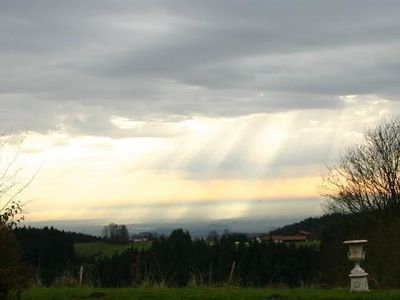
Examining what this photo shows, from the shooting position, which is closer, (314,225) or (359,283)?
(359,283)

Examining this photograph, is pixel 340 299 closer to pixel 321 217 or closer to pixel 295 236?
pixel 321 217

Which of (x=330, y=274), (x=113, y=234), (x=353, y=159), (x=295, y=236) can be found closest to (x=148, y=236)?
(x=330, y=274)

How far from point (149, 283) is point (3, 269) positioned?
24.4ft

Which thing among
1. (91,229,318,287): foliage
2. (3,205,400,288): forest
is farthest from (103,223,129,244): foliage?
(91,229,318,287): foliage

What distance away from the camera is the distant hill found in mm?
45375

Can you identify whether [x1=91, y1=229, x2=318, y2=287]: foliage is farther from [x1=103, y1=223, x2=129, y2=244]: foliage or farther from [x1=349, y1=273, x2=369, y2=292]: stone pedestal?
[x1=349, y1=273, x2=369, y2=292]: stone pedestal

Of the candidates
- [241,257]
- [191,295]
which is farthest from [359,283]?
[241,257]

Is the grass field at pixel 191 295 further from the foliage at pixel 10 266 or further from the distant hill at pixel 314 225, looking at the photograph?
the distant hill at pixel 314 225

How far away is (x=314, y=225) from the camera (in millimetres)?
54625

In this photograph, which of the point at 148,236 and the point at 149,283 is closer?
the point at 149,283

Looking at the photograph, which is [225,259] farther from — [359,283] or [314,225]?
[359,283]

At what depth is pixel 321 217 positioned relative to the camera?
1900 inches

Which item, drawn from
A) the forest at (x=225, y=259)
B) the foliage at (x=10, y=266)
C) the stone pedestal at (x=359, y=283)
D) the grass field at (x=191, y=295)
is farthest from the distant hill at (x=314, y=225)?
the foliage at (x=10, y=266)

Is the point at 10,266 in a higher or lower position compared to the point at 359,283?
higher
